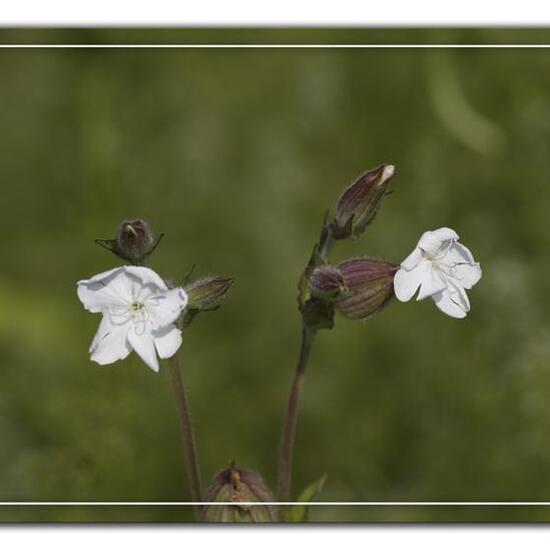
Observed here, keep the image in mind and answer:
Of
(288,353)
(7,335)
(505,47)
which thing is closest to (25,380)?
(7,335)

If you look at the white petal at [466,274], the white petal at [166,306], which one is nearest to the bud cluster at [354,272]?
the white petal at [466,274]

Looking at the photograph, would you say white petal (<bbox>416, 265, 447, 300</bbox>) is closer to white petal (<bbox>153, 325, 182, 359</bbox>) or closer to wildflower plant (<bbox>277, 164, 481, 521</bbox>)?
wildflower plant (<bbox>277, 164, 481, 521</bbox>)

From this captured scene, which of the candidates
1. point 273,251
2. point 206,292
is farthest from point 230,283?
point 273,251

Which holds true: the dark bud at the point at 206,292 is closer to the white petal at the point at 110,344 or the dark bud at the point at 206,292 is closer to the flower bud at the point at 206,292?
the flower bud at the point at 206,292

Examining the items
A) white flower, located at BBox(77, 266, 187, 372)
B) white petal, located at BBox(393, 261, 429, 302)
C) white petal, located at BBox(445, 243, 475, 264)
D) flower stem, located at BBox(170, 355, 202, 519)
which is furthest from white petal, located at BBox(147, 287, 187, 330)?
white petal, located at BBox(445, 243, 475, 264)

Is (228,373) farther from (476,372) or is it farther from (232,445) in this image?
(476,372)

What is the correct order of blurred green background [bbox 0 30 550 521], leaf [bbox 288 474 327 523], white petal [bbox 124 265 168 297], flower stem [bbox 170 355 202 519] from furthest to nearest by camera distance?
blurred green background [bbox 0 30 550 521]
leaf [bbox 288 474 327 523]
flower stem [bbox 170 355 202 519]
white petal [bbox 124 265 168 297]
